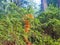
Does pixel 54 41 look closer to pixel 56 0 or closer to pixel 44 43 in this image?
pixel 44 43

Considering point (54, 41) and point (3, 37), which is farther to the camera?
point (54, 41)

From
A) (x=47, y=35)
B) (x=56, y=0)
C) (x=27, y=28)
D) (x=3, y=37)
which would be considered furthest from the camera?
(x=56, y=0)

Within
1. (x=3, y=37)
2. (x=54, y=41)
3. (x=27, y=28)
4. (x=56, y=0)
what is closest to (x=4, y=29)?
(x=3, y=37)

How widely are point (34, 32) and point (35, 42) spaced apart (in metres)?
0.21

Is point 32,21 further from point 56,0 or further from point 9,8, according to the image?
point 56,0

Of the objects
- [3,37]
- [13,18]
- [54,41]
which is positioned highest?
[13,18]

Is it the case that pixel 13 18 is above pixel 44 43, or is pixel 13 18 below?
above

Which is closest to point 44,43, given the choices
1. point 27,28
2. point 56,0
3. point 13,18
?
point 27,28

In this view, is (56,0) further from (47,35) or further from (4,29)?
(4,29)

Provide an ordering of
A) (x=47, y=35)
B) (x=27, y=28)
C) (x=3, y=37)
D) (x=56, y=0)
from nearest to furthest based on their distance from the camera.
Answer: (x=3, y=37) → (x=27, y=28) → (x=47, y=35) → (x=56, y=0)

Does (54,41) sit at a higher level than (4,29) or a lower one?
lower

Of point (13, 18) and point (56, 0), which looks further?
point (56, 0)

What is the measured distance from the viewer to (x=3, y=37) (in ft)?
12.3

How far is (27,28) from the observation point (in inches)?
161
